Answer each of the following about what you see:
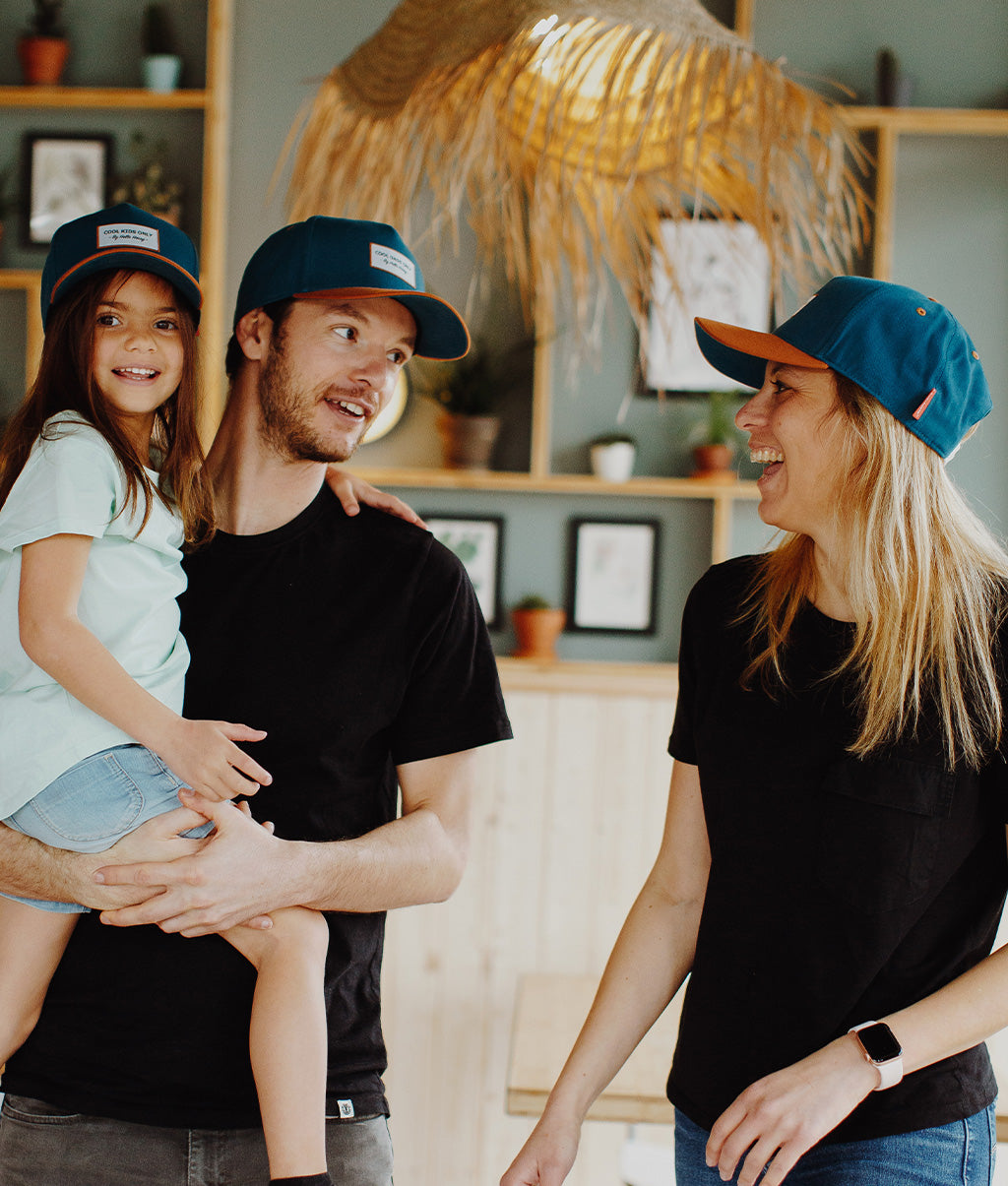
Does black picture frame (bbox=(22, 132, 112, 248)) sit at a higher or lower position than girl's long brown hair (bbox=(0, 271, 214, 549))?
higher

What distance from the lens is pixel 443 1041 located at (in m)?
3.46

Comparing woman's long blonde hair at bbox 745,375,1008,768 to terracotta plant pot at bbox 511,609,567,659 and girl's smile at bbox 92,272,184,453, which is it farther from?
terracotta plant pot at bbox 511,609,567,659

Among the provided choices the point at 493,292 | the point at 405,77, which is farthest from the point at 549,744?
the point at 405,77

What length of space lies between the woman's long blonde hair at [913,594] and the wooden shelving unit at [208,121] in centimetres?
242

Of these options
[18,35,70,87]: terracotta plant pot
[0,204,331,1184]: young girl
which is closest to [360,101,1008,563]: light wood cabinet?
[18,35,70,87]: terracotta plant pot

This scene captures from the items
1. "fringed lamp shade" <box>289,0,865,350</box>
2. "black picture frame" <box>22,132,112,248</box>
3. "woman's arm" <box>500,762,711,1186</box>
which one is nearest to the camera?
"fringed lamp shade" <box>289,0,865,350</box>

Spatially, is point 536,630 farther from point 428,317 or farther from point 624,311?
point 428,317

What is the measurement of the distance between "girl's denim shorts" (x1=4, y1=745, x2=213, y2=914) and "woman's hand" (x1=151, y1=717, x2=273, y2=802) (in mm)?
57

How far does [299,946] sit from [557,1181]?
0.40 m

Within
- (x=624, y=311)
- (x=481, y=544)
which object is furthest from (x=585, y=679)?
(x=624, y=311)

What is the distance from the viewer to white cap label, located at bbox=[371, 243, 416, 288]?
5.18 ft

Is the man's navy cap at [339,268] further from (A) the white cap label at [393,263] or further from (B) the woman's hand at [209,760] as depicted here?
(B) the woman's hand at [209,760]

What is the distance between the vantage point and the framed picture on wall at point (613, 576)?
3600 millimetres

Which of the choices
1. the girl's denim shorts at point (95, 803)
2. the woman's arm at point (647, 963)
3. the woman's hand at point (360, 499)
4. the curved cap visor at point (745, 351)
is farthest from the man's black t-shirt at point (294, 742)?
the curved cap visor at point (745, 351)
